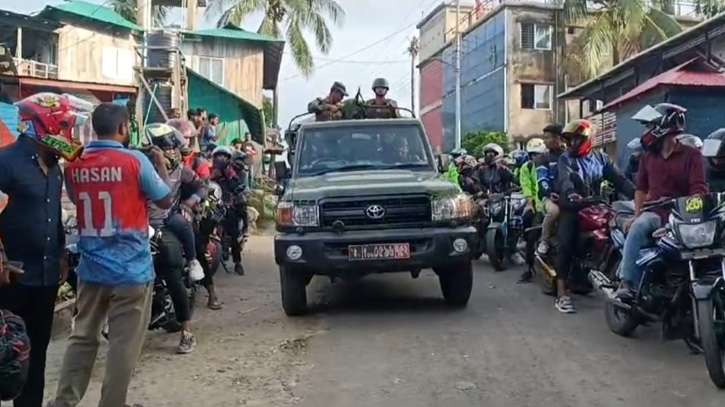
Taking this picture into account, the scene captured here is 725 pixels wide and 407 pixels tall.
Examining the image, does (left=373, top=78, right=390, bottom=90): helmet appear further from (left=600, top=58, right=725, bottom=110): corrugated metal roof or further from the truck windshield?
(left=600, top=58, right=725, bottom=110): corrugated metal roof

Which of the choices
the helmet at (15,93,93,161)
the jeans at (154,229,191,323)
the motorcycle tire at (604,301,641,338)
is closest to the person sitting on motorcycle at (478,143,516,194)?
the motorcycle tire at (604,301,641,338)

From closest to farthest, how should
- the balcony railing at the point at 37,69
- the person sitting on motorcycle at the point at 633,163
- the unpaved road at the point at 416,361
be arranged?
1. the unpaved road at the point at 416,361
2. the person sitting on motorcycle at the point at 633,163
3. the balcony railing at the point at 37,69

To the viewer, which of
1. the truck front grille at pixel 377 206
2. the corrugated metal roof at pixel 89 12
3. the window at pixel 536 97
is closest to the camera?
the truck front grille at pixel 377 206

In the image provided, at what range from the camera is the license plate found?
7.56 metres

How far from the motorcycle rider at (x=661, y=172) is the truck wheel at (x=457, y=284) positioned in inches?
70.8

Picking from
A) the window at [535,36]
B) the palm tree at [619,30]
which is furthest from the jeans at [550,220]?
the window at [535,36]

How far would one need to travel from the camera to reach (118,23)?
25750mm

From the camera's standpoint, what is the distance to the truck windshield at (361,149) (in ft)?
29.5

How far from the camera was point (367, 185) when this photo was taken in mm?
7844

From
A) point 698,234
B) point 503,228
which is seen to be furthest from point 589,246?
point 503,228

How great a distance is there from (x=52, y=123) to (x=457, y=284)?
4.61 meters

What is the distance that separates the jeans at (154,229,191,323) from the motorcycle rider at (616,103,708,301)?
3.34m

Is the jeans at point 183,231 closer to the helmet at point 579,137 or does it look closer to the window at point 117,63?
the helmet at point 579,137

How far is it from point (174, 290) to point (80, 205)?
1.86m
